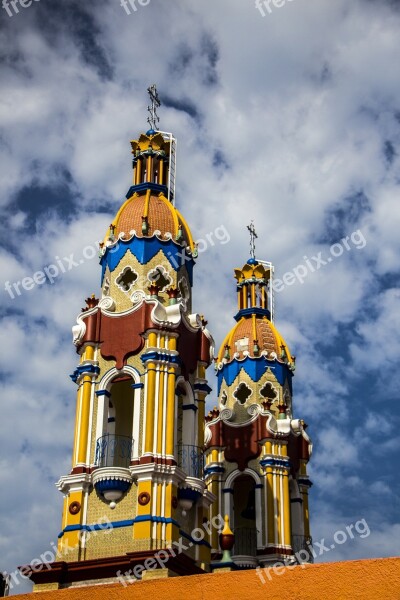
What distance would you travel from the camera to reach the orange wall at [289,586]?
13.1 meters

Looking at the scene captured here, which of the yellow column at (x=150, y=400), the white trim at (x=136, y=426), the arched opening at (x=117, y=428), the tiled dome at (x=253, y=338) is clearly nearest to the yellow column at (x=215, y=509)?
the tiled dome at (x=253, y=338)

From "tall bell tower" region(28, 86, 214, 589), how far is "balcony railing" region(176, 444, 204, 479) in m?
0.03

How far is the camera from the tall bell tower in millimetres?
19812

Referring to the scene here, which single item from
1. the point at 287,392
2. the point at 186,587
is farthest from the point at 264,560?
the point at 186,587

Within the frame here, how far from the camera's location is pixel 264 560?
27781 mm

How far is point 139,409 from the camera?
69.8 ft

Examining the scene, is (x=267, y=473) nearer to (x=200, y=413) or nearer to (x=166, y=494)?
(x=200, y=413)

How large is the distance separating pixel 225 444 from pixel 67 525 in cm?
1087

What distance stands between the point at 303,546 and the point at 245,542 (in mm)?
2070

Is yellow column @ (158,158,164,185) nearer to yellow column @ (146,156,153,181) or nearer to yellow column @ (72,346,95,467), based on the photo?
yellow column @ (146,156,153,181)

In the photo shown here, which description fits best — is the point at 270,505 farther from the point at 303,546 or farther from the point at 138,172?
the point at 138,172

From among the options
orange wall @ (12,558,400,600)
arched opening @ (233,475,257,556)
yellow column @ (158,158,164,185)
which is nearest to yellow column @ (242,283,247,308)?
arched opening @ (233,475,257,556)

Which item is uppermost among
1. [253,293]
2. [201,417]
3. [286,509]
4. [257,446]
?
[253,293]

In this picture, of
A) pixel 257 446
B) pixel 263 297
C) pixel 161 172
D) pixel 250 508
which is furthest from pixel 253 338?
pixel 161 172
